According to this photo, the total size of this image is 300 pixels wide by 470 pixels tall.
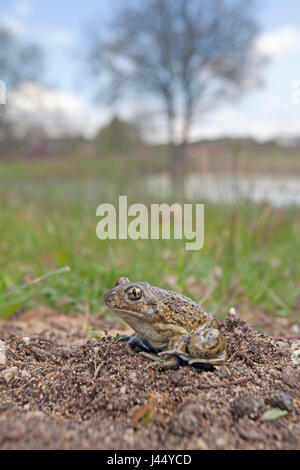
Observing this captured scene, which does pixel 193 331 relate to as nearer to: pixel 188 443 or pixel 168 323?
pixel 168 323

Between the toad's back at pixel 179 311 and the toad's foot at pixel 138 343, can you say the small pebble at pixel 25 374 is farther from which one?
the toad's back at pixel 179 311

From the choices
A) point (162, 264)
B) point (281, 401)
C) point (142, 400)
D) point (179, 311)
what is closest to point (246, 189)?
point (162, 264)

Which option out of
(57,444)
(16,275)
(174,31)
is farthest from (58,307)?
(174,31)

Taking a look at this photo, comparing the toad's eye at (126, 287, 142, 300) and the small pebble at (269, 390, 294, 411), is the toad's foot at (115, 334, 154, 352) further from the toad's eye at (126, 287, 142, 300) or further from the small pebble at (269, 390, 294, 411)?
the small pebble at (269, 390, 294, 411)

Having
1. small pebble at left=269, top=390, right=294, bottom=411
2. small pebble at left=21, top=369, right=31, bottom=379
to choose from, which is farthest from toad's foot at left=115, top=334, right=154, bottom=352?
small pebble at left=269, top=390, right=294, bottom=411

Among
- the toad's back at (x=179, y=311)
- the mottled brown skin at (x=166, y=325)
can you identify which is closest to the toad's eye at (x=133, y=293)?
the mottled brown skin at (x=166, y=325)

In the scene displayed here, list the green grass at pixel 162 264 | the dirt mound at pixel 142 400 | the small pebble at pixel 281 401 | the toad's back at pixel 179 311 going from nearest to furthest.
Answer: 1. the dirt mound at pixel 142 400
2. the small pebble at pixel 281 401
3. the toad's back at pixel 179 311
4. the green grass at pixel 162 264

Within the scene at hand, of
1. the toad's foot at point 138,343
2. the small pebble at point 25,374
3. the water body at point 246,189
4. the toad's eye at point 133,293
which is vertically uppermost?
the water body at point 246,189
